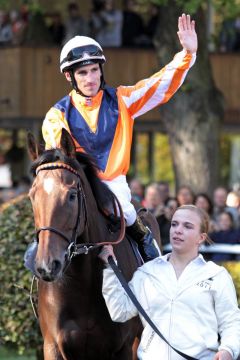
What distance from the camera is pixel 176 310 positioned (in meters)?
5.89

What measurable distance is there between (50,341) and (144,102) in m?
1.71

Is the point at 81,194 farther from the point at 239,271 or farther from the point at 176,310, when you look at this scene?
the point at 239,271

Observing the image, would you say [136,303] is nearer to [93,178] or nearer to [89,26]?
[93,178]

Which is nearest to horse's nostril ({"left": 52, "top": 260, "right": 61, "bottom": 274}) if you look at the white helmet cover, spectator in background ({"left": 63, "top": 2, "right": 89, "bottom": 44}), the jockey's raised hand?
the white helmet cover

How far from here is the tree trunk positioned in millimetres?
16297

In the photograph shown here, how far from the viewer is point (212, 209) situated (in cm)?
1371

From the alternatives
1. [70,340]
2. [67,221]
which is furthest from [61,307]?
[67,221]

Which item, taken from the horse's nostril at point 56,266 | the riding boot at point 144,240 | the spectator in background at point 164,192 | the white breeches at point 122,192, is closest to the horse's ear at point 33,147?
the white breeches at point 122,192

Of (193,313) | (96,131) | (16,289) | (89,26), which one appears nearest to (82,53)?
(96,131)

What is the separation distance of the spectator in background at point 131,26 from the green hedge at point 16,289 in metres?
10.8

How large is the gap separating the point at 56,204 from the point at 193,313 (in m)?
1.03

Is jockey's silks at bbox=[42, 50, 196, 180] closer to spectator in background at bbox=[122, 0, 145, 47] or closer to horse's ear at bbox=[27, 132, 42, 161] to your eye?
horse's ear at bbox=[27, 132, 42, 161]

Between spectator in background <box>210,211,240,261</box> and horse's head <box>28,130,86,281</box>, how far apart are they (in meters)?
5.30

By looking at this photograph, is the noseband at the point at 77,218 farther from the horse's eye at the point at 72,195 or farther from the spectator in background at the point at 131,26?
the spectator in background at the point at 131,26
